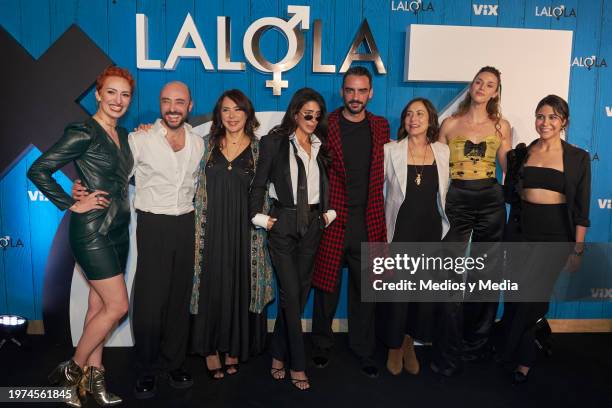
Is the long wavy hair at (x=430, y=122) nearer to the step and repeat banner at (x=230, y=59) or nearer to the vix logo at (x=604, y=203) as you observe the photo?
the step and repeat banner at (x=230, y=59)

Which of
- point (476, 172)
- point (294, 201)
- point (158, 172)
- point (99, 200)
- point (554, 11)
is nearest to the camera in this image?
point (99, 200)

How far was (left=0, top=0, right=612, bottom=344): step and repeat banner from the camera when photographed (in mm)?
3291

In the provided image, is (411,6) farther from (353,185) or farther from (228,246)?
(228,246)

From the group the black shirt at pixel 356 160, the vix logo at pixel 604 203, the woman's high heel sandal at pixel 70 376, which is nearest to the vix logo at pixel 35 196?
the woman's high heel sandal at pixel 70 376

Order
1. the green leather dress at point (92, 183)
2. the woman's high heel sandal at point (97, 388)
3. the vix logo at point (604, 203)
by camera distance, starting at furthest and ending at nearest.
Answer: the vix logo at point (604, 203)
the woman's high heel sandal at point (97, 388)
the green leather dress at point (92, 183)

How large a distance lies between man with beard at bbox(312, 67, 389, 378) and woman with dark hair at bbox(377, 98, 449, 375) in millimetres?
84

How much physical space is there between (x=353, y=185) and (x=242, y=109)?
83 centimetres

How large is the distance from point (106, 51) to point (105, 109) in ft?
3.78

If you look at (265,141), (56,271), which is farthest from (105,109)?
A: (56,271)

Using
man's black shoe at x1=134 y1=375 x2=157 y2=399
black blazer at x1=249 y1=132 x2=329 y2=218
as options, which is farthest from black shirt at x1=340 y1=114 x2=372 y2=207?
man's black shoe at x1=134 y1=375 x2=157 y2=399

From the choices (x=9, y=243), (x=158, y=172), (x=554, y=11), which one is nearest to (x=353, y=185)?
(x=158, y=172)

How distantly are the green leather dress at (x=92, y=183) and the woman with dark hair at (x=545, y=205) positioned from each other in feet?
8.11

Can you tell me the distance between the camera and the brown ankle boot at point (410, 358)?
2990 mm

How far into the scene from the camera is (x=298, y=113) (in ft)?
8.80
